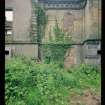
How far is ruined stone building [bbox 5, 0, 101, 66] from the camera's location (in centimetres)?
666

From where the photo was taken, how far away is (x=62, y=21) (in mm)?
7914

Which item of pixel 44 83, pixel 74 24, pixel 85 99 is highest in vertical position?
pixel 74 24

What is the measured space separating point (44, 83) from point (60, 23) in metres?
2.80

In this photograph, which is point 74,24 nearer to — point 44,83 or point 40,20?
point 40,20

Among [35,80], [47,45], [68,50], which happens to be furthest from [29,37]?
[35,80]

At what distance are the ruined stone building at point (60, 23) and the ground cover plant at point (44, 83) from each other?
816mm

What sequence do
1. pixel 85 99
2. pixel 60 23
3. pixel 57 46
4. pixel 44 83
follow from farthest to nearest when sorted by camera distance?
pixel 60 23 → pixel 57 46 → pixel 44 83 → pixel 85 99

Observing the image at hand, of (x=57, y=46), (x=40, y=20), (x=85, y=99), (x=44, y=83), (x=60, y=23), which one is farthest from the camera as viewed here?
(x=60, y=23)

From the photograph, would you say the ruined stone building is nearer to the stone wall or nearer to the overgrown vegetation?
the stone wall

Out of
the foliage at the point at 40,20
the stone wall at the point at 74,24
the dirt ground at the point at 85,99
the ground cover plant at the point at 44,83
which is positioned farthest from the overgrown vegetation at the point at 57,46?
the dirt ground at the point at 85,99

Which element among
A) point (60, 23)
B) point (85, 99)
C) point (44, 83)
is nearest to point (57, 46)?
point (60, 23)

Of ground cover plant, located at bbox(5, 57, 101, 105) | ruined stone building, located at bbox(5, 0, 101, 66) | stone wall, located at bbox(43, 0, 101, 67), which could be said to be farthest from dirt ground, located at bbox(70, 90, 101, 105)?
stone wall, located at bbox(43, 0, 101, 67)

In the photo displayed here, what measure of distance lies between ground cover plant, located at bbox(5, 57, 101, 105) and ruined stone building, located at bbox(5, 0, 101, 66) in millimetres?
816

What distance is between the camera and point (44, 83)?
5387 mm
